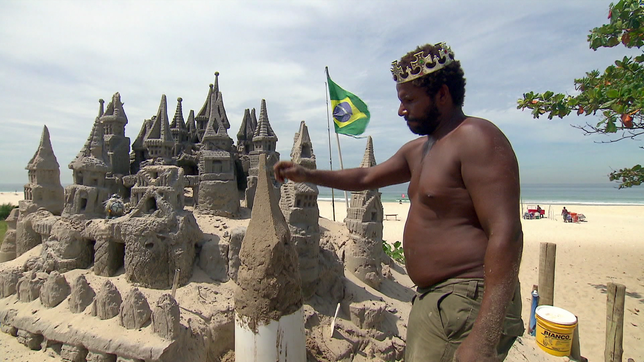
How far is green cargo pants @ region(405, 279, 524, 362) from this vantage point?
1.84 meters

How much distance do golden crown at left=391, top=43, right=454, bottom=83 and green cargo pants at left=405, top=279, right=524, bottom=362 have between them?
112 cm

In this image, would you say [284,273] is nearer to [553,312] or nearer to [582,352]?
[553,312]

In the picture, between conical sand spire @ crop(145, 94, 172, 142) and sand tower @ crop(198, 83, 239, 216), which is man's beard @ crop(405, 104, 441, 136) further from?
conical sand spire @ crop(145, 94, 172, 142)

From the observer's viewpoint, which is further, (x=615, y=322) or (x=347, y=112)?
(x=347, y=112)

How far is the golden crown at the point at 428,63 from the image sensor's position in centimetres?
201

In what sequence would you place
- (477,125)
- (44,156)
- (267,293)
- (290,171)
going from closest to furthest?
(477,125), (290,171), (267,293), (44,156)

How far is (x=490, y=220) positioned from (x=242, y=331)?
17.0 ft

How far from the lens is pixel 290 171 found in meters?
2.86

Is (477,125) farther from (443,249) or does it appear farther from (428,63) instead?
(443,249)

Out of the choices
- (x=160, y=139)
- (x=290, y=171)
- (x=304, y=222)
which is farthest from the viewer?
(x=160, y=139)

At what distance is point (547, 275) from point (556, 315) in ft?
4.78

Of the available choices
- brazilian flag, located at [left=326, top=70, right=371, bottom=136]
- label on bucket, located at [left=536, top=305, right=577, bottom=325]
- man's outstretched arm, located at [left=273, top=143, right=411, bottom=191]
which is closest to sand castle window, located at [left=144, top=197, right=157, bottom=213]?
brazilian flag, located at [left=326, top=70, right=371, bottom=136]

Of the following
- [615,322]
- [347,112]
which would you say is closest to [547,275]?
[615,322]

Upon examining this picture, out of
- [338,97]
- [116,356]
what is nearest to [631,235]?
[338,97]
